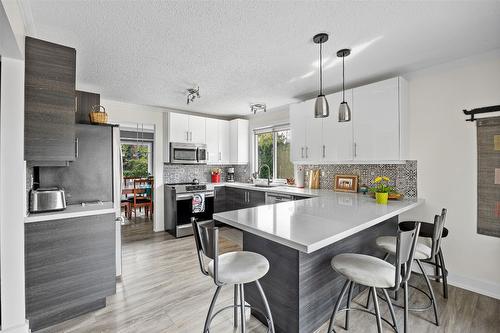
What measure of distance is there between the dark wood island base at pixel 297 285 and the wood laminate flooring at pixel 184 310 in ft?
0.37

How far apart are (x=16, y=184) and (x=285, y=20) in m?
2.26

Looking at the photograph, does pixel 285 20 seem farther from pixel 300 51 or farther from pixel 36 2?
pixel 36 2

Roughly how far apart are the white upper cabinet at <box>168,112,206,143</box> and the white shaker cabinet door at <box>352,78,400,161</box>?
291 cm

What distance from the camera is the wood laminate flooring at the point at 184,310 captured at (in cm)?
182

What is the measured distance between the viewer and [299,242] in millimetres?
1220

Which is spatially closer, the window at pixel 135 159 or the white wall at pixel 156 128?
the white wall at pixel 156 128

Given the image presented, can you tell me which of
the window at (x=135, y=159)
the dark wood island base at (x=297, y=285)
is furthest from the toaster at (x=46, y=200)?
the window at (x=135, y=159)

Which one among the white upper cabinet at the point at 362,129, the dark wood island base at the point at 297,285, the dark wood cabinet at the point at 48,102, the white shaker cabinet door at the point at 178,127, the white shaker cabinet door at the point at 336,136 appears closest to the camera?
the dark wood island base at the point at 297,285

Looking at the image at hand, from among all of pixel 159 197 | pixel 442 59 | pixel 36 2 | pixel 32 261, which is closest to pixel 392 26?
pixel 442 59

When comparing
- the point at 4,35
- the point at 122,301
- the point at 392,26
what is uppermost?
the point at 392,26

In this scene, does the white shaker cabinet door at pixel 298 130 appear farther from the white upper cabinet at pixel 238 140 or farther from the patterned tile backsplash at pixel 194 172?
the patterned tile backsplash at pixel 194 172

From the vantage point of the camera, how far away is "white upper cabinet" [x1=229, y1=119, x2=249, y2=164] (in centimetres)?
497

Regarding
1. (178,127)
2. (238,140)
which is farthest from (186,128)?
(238,140)

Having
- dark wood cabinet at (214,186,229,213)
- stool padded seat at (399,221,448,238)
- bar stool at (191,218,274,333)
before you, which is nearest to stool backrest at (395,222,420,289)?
bar stool at (191,218,274,333)
